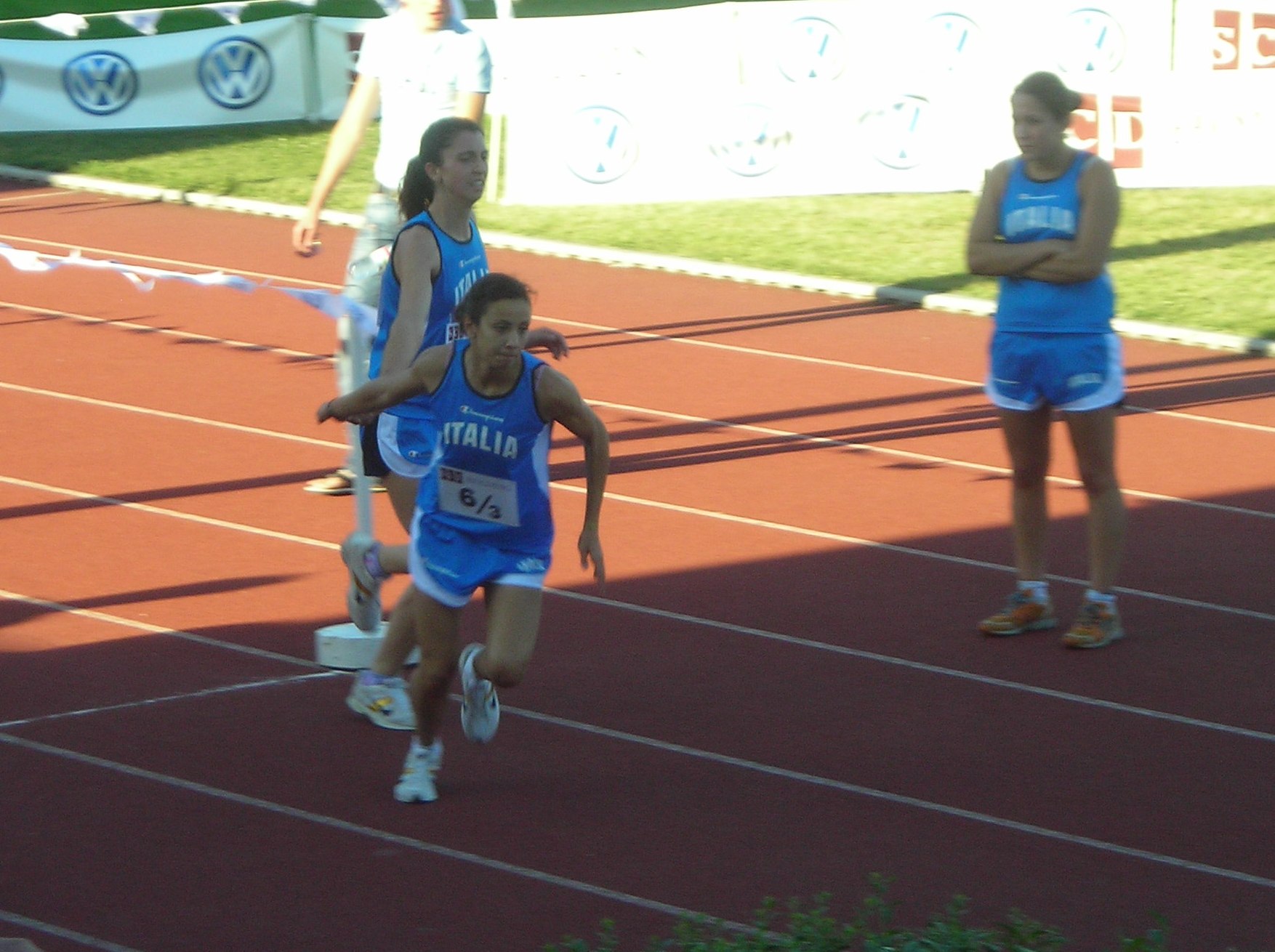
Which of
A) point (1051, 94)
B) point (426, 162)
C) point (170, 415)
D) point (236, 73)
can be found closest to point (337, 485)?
point (170, 415)

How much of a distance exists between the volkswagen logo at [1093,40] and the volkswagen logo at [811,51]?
76.0 inches

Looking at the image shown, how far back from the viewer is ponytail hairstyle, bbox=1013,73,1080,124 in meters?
6.37

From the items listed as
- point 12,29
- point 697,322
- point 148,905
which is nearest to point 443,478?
point 148,905

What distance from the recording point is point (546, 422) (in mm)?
5117

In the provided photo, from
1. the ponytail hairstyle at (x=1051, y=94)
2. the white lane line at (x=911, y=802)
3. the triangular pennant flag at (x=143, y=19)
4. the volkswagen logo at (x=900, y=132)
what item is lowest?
the white lane line at (x=911, y=802)

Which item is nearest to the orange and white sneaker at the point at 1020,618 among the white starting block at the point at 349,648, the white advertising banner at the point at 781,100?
the white starting block at the point at 349,648

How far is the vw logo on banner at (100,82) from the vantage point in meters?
18.9

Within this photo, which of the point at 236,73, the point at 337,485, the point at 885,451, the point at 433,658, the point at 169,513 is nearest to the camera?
the point at 433,658

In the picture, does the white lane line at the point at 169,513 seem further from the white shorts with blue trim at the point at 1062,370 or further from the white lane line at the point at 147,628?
the white shorts with blue trim at the point at 1062,370

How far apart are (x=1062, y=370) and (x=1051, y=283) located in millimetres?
298

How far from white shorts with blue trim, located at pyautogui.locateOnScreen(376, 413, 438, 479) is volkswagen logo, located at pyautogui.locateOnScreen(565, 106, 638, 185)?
33.3 feet

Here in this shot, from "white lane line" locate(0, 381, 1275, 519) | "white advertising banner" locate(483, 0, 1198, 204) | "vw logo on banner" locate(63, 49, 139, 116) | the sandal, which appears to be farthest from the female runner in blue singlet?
"vw logo on banner" locate(63, 49, 139, 116)

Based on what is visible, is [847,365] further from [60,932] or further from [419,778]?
[60,932]

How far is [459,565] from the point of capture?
5.12 metres
